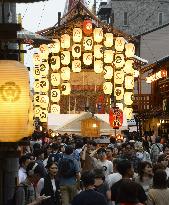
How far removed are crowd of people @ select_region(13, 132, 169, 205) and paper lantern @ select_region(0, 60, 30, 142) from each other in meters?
1.15

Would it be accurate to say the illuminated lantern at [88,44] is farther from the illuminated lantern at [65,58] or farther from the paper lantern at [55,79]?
the paper lantern at [55,79]

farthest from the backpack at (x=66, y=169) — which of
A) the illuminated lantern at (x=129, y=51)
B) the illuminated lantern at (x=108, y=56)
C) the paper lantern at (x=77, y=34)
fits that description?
the illuminated lantern at (x=129, y=51)

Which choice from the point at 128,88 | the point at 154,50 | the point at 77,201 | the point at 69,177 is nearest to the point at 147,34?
the point at 154,50

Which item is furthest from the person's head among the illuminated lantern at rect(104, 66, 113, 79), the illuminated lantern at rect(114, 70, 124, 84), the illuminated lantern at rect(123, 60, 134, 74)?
the illuminated lantern at rect(123, 60, 134, 74)

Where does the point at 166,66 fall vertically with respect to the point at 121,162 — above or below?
above

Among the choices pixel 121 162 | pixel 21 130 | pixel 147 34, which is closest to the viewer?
pixel 21 130

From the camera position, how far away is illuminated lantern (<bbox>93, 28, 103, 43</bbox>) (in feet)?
113

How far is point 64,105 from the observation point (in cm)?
4050

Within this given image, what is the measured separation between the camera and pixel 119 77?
34.3 meters

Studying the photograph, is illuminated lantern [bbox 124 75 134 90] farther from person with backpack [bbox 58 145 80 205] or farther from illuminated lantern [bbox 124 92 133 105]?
person with backpack [bbox 58 145 80 205]

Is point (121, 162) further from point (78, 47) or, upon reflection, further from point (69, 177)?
point (78, 47)

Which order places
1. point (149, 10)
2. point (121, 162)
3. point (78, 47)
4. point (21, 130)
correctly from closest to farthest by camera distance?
point (21, 130)
point (121, 162)
point (78, 47)
point (149, 10)

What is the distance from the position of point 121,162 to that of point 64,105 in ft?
99.1

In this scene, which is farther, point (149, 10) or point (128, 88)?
point (149, 10)
